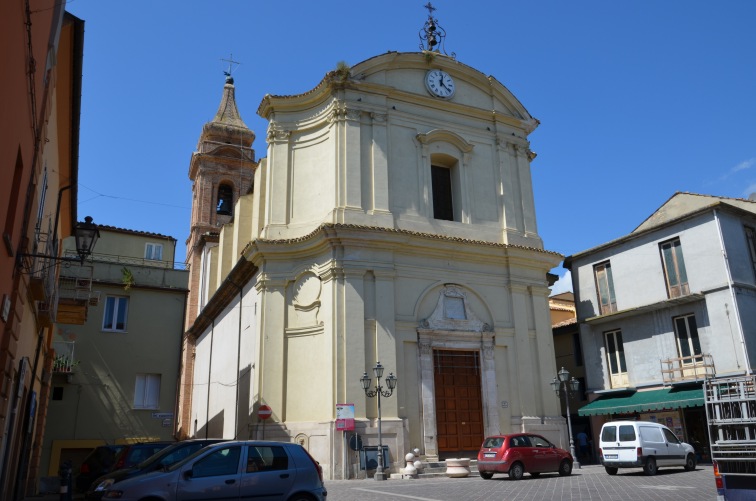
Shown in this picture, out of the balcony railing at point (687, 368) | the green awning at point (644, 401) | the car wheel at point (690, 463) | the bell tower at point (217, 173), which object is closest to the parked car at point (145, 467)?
the car wheel at point (690, 463)

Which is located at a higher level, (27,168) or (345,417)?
(27,168)

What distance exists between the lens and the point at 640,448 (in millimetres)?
16969

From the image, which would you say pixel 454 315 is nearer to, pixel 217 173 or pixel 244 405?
pixel 244 405

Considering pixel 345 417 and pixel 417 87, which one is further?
pixel 417 87

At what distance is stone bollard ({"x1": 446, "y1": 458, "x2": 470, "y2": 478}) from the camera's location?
59.6 ft

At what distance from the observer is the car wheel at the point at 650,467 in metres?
17.1

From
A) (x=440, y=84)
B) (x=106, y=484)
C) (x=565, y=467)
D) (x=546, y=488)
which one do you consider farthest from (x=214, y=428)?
(x=106, y=484)

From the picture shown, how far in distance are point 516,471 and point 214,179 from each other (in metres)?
32.4

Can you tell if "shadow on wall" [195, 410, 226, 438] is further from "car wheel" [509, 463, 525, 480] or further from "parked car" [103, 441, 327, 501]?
"parked car" [103, 441, 327, 501]

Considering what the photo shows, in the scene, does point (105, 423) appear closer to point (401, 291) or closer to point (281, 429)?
point (281, 429)

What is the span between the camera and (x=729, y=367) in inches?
859

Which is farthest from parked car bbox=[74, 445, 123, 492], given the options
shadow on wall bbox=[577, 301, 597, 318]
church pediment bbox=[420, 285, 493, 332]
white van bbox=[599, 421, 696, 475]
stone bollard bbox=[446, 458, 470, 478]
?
shadow on wall bbox=[577, 301, 597, 318]

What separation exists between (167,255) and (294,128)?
11.5 metres

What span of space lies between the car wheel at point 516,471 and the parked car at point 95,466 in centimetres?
1011
